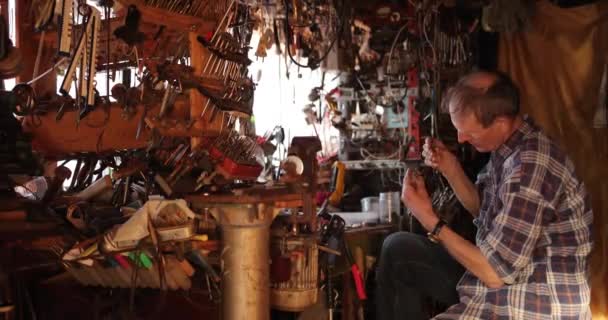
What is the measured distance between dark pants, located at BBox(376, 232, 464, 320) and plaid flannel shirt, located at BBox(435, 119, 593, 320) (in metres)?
0.29

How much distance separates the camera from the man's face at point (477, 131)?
6.57 ft

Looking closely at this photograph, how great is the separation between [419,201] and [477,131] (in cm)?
32

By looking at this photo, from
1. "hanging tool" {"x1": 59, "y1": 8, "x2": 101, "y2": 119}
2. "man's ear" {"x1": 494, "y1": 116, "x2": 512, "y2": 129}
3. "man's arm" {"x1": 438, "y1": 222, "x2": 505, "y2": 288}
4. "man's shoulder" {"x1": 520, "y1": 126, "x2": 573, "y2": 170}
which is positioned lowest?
Answer: "man's arm" {"x1": 438, "y1": 222, "x2": 505, "y2": 288}

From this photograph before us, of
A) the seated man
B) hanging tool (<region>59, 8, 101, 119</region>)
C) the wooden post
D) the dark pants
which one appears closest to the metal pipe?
hanging tool (<region>59, 8, 101, 119</region>)

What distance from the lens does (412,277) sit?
7.64ft

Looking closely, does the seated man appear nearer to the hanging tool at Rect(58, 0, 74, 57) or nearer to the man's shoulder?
the man's shoulder

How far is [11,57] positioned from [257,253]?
979 millimetres

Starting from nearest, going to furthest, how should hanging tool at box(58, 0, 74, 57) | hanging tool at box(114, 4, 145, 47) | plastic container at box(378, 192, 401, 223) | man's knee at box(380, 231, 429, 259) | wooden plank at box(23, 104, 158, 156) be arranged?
hanging tool at box(58, 0, 74, 57)
hanging tool at box(114, 4, 145, 47)
wooden plank at box(23, 104, 158, 156)
man's knee at box(380, 231, 429, 259)
plastic container at box(378, 192, 401, 223)

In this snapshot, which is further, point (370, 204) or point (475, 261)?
point (370, 204)

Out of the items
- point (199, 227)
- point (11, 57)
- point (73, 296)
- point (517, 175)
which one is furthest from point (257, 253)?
point (11, 57)

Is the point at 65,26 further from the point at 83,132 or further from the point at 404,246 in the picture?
the point at 404,246

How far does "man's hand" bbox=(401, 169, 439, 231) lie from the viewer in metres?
2.04

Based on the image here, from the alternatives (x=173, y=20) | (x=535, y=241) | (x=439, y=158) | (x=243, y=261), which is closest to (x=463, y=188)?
(x=439, y=158)

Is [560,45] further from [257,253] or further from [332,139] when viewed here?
[257,253]
